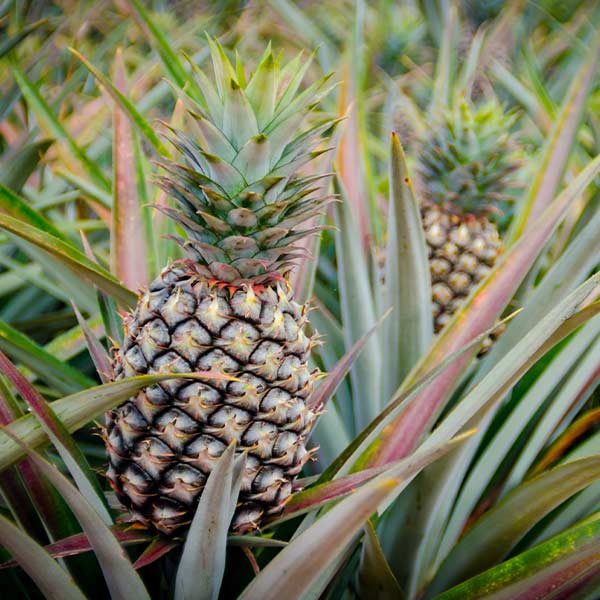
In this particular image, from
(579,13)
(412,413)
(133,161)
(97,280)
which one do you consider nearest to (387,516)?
(412,413)

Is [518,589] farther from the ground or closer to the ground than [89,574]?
closer to the ground

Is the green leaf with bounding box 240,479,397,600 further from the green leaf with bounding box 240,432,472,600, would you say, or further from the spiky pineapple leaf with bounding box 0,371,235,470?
the spiky pineapple leaf with bounding box 0,371,235,470

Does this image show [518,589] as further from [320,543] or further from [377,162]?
[377,162]

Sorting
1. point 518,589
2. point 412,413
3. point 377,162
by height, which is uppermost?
point 377,162

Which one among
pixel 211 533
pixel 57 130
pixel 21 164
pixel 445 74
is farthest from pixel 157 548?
pixel 445 74

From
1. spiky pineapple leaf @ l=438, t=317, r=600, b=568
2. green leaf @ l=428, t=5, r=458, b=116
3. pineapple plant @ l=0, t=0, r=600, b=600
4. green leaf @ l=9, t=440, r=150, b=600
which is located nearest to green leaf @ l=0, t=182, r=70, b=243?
pineapple plant @ l=0, t=0, r=600, b=600

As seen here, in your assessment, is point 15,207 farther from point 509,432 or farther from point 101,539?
point 509,432
